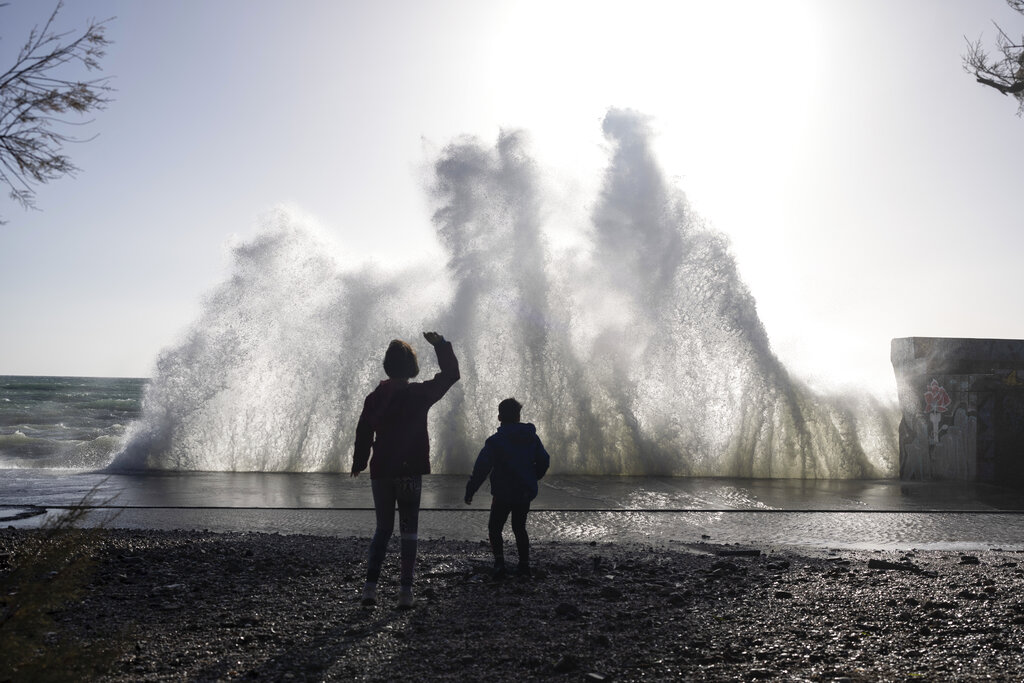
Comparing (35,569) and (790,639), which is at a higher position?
(35,569)

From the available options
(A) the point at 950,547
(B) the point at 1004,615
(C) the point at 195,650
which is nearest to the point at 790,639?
(B) the point at 1004,615

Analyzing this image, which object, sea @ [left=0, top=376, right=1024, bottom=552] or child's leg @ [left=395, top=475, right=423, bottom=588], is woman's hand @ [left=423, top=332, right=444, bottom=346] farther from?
sea @ [left=0, top=376, right=1024, bottom=552]

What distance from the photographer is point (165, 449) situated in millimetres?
16156

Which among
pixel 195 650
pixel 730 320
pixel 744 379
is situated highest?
pixel 730 320

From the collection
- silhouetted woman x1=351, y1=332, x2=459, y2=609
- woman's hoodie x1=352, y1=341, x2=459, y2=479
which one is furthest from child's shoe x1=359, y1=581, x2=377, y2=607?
woman's hoodie x1=352, y1=341, x2=459, y2=479

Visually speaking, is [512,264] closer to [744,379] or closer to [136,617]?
[744,379]

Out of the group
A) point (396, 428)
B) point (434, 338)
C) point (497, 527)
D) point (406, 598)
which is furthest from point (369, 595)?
point (434, 338)

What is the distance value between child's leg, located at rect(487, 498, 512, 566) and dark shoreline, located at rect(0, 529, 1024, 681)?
0.20 meters

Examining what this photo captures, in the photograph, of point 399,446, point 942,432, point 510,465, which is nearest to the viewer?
point 399,446

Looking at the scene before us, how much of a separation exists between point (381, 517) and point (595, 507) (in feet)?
18.3

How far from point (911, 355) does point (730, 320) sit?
140 inches

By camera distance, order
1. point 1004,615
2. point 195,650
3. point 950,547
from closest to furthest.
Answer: point 195,650 → point 1004,615 → point 950,547

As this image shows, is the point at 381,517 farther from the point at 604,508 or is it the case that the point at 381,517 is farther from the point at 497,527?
the point at 604,508

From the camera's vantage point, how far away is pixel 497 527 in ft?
20.3
